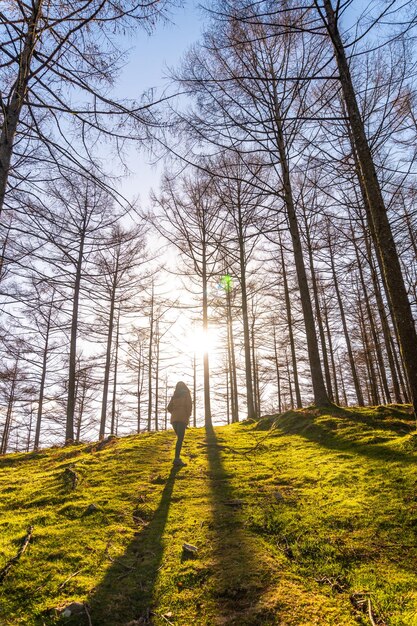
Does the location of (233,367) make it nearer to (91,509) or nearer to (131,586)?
(91,509)

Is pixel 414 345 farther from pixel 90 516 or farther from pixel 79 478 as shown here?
pixel 79 478

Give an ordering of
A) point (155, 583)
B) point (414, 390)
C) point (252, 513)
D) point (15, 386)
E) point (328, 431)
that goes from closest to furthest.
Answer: point (155, 583) < point (252, 513) < point (414, 390) < point (328, 431) < point (15, 386)

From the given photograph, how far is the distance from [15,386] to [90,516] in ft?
62.8

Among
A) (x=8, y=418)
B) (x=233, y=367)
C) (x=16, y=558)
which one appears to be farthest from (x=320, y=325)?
(x=8, y=418)

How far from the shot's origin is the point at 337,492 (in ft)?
10.2

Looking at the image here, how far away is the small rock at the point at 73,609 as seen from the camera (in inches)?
72.1

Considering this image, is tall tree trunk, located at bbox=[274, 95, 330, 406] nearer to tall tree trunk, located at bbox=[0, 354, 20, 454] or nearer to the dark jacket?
the dark jacket

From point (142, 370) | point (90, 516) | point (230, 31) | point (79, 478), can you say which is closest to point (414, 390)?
point (90, 516)

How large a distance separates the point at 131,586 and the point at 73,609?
40 centimetres

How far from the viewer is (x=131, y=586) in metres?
2.14

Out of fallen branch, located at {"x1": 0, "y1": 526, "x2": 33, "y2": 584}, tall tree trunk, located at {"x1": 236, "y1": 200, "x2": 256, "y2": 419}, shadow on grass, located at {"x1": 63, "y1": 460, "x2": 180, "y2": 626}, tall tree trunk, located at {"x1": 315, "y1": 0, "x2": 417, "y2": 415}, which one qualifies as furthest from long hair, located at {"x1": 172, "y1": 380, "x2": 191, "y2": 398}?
tall tree trunk, located at {"x1": 236, "y1": 200, "x2": 256, "y2": 419}

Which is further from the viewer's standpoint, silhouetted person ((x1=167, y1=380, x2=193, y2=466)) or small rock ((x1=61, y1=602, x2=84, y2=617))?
silhouetted person ((x1=167, y1=380, x2=193, y2=466))

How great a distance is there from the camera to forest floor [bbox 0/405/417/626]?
1.81 metres

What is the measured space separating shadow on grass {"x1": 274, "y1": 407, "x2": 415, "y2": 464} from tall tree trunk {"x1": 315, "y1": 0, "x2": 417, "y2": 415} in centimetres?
76
